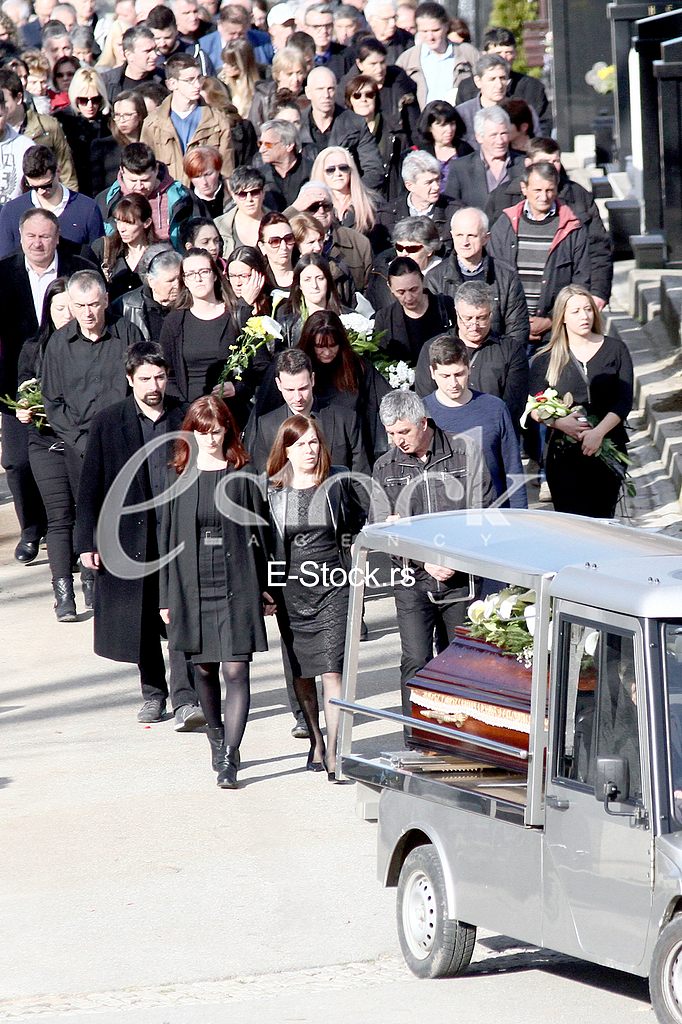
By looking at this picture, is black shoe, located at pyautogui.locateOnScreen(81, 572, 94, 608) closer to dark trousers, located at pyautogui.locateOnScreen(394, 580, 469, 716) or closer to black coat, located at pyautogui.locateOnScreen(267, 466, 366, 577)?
black coat, located at pyautogui.locateOnScreen(267, 466, 366, 577)

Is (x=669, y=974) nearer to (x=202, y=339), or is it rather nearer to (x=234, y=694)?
(x=234, y=694)

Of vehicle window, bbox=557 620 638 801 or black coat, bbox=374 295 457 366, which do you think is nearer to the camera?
vehicle window, bbox=557 620 638 801

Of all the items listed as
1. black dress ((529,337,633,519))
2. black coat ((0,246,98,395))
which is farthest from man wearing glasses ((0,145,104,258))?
black dress ((529,337,633,519))

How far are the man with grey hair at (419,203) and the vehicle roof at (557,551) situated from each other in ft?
18.4

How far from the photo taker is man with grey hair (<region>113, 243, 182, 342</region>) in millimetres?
10914

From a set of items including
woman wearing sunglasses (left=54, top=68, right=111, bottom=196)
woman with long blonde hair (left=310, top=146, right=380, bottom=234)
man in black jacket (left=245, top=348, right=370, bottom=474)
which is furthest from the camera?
woman wearing sunglasses (left=54, top=68, right=111, bottom=196)

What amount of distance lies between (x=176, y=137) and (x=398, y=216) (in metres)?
2.65

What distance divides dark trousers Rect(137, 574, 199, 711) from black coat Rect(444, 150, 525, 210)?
184 inches

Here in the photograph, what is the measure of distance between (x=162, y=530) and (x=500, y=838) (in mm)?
3224

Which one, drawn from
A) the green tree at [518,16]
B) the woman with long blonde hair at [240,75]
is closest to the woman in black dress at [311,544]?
the woman with long blonde hair at [240,75]

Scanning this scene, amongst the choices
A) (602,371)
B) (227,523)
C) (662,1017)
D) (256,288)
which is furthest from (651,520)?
(662,1017)

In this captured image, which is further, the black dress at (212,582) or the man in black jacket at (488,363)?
the man in black jacket at (488,363)

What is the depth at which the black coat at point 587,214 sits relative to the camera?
1180 cm

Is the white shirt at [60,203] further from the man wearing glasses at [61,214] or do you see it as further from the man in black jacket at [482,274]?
the man in black jacket at [482,274]
